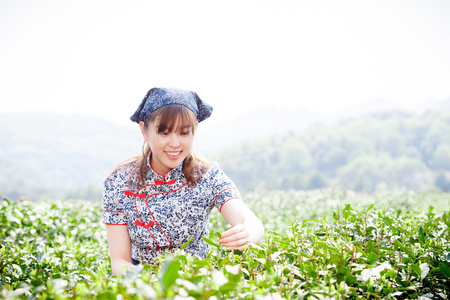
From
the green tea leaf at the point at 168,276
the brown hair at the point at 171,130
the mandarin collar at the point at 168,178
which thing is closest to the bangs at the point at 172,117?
the brown hair at the point at 171,130

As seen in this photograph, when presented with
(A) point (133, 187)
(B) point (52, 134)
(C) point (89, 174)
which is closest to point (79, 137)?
(B) point (52, 134)

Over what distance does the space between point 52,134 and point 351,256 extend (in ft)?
107

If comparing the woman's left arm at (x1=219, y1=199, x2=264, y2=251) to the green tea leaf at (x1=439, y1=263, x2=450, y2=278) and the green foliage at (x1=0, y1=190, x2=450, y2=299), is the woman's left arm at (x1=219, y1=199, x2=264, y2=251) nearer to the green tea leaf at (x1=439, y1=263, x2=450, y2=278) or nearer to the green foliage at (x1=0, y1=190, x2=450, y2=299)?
the green foliage at (x1=0, y1=190, x2=450, y2=299)

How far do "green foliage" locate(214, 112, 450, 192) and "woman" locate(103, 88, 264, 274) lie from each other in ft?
87.8

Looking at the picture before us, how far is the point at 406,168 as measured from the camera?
29.0 m

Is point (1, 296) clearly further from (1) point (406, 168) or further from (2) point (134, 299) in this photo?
(1) point (406, 168)

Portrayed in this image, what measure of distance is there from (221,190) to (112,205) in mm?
643

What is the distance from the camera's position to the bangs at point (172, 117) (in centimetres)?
173

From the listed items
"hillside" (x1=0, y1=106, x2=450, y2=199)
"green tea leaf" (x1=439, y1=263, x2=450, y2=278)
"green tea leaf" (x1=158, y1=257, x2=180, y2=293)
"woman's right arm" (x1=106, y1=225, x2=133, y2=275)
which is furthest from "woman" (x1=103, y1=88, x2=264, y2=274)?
"hillside" (x1=0, y1=106, x2=450, y2=199)

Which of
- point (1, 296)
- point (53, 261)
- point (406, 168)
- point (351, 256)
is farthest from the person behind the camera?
point (406, 168)

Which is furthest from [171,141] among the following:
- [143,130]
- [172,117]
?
[143,130]

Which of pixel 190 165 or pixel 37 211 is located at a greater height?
pixel 190 165

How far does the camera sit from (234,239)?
1.36m

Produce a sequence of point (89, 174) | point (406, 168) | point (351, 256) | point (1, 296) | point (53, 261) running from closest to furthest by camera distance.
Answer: point (1, 296), point (351, 256), point (53, 261), point (89, 174), point (406, 168)
